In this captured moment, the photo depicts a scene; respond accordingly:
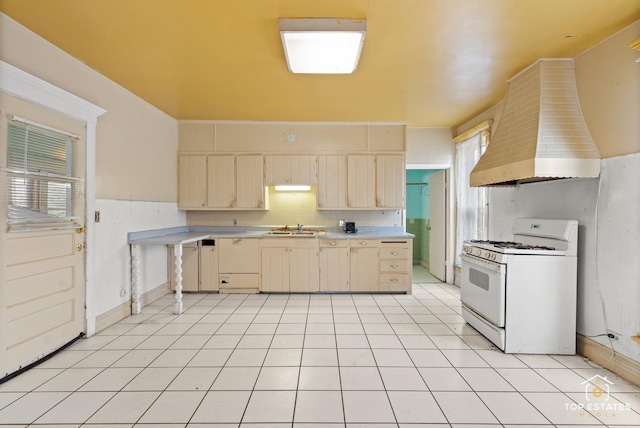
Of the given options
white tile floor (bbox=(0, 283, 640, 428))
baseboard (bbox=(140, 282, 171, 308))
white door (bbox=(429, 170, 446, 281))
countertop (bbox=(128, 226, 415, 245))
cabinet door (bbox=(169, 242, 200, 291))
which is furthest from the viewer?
white door (bbox=(429, 170, 446, 281))

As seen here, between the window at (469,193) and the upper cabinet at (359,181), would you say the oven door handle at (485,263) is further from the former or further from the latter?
the upper cabinet at (359,181)

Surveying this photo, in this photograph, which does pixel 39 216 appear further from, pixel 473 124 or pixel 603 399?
pixel 473 124

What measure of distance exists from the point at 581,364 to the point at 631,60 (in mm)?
2503

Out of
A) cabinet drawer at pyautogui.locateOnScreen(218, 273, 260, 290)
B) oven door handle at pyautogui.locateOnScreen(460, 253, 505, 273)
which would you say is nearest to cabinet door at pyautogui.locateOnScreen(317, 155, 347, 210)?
cabinet drawer at pyautogui.locateOnScreen(218, 273, 260, 290)

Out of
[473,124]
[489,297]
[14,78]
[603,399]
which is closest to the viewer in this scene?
[603,399]

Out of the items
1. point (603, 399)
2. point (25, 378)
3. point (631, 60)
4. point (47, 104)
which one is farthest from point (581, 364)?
point (47, 104)

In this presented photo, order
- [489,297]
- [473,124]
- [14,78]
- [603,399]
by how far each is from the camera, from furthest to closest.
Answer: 1. [473,124]
2. [489,297]
3. [14,78]
4. [603,399]

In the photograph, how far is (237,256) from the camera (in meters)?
4.27

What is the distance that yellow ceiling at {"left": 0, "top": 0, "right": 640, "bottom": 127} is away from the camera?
1964 millimetres

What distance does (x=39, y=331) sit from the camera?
2307mm

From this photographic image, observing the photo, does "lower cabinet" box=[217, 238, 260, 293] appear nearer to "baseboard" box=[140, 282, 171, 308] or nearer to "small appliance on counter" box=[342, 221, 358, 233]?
"baseboard" box=[140, 282, 171, 308]

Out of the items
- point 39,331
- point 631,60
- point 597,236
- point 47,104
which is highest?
point 631,60

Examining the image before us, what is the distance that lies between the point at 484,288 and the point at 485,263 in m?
0.26

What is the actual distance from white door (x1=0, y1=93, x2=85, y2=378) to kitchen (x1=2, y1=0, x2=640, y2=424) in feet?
0.84
